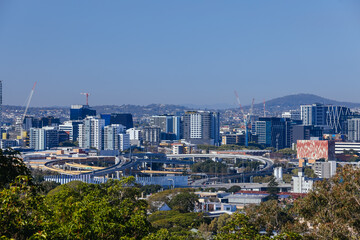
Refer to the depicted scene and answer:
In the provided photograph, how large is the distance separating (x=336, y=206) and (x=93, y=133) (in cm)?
7050

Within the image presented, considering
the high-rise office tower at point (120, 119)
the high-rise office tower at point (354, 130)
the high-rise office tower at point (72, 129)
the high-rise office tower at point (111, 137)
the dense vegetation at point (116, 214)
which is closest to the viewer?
the dense vegetation at point (116, 214)

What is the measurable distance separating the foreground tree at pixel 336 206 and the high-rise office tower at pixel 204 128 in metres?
80.0

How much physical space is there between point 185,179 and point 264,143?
→ 46606 millimetres

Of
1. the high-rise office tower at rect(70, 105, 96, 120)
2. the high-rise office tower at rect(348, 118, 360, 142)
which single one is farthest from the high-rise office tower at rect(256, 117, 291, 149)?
the high-rise office tower at rect(70, 105, 96, 120)

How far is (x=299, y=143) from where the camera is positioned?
221ft

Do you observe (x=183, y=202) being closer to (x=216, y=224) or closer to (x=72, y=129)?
(x=216, y=224)

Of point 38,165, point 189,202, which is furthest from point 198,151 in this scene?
point 189,202

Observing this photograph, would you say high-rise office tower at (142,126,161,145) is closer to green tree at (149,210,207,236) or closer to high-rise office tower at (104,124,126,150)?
high-rise office tower at (104,124,126,150)

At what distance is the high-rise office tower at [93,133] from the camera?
80.9 metres

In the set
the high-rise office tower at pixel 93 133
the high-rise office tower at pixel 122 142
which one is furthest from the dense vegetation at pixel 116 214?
the high-rise office tower at pixel 93 133

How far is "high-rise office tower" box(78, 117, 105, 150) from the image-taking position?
266 feet

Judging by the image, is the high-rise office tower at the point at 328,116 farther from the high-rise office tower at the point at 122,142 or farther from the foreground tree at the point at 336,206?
the foreground tree at the point at 336,206

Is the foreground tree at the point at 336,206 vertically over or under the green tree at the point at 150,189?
over

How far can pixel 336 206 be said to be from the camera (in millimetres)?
12602
